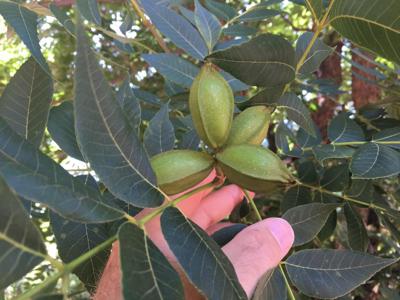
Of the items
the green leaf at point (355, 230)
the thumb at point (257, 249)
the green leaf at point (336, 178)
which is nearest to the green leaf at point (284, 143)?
the green leaf at point (336, 178)

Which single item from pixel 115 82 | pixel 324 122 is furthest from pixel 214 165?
pixel 115 82

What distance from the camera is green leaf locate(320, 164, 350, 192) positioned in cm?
139

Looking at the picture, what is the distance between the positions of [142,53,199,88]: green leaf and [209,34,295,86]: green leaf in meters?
0.43

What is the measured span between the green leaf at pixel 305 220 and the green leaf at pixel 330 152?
0.37 ft

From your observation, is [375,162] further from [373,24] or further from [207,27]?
[207,27]

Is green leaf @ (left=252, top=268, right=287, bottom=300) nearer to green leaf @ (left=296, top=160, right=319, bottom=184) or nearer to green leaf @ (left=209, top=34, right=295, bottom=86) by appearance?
green leaf @ (left=209, top=34, right=295, bottom=86)

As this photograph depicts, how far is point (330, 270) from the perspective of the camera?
3.43 ft

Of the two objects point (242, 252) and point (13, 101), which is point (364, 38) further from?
point (13, 101)

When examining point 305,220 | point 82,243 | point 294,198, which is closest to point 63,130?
point 82,243

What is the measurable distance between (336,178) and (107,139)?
87 cm

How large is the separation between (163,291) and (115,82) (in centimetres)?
282

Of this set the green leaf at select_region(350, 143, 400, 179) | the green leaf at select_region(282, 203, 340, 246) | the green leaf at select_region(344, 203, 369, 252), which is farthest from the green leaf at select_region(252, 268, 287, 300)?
the green leaf at select_region(344, 203, 369, 252)

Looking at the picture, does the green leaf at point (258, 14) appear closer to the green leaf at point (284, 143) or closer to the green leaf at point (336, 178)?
the green leaf at point (284, 143)

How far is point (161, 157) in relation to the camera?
893 millimetres
